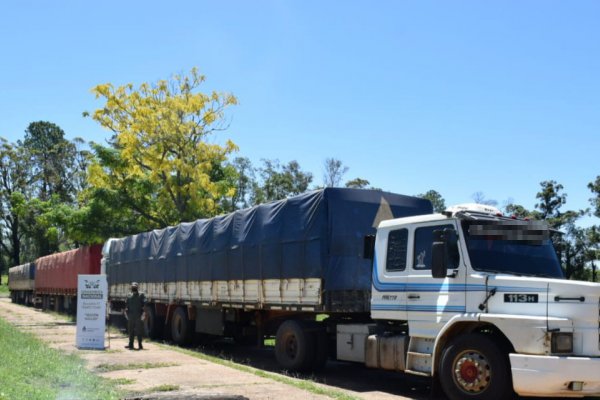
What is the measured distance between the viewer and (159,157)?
99.2 ft

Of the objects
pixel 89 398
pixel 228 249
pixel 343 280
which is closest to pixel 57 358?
pixel 228 249

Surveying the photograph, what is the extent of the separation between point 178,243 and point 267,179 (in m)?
49.8

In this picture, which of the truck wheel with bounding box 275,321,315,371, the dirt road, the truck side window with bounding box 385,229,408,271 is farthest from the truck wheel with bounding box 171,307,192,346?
the truck side window with bounding box 385,229,408,271

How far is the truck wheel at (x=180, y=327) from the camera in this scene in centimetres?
1738

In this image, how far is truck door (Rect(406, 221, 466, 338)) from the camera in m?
8.72

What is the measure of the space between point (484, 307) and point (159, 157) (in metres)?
23.9

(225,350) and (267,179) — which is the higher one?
(267,179)

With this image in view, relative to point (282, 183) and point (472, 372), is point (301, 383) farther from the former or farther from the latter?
point (282, 183)

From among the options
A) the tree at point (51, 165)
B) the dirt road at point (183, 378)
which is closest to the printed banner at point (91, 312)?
the dirt road at point (183, 378)

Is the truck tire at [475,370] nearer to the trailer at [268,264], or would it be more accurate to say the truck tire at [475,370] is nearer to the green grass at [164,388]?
the trailer at [268,264]

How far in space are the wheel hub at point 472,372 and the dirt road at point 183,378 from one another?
1841 mm

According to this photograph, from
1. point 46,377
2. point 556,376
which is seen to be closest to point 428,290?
point 556,376

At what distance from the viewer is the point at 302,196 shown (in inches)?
478

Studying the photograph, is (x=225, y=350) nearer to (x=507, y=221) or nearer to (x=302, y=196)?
(x=302, y=196)
